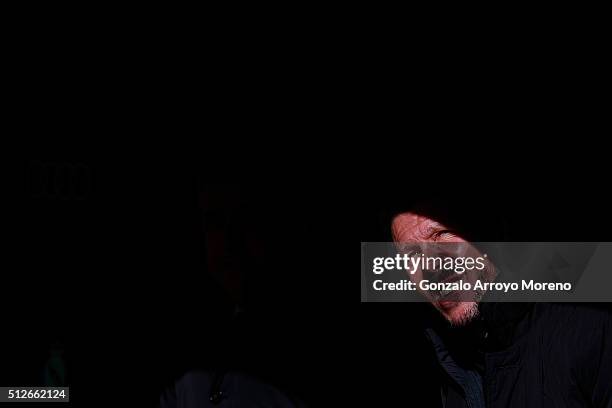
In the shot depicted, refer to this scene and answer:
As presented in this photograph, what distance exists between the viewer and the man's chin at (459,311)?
197 cm

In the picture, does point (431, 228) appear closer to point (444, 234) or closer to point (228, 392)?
point (444, 234)

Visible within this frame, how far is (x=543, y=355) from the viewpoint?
1743 millimetres

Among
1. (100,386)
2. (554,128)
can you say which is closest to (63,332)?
(100,386)

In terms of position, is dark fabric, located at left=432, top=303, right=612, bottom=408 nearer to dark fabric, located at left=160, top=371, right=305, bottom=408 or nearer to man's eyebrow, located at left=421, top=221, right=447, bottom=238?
man's eyebrow, located at left=421, top=221, right=447, bottom=238

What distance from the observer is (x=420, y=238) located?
6.99 ft

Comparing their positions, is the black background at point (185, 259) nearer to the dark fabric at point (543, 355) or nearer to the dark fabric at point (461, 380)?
the dark fabric at point (461, 380)

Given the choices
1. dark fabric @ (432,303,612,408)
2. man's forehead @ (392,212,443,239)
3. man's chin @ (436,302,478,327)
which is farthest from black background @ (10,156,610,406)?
dark fabric @ (432,303,612,408)

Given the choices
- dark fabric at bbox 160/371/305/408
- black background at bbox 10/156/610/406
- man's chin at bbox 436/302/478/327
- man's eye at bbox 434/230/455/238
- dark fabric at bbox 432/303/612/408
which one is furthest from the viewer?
black background at bbox 10/156/610/406

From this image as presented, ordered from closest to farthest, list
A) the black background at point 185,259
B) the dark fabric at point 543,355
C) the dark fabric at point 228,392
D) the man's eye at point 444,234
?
the dark fabric at point 543,355 < the dark fabric at point 228,392 < the man's eye at point 444,234 < the black background at point 185,259

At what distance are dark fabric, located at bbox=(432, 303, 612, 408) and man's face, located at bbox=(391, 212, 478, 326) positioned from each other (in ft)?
0.29

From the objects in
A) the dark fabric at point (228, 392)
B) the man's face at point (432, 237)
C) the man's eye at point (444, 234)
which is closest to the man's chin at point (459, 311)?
the man's face at point (432, 237)

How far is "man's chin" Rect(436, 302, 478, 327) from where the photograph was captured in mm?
1974

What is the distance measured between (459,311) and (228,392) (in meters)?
0.76

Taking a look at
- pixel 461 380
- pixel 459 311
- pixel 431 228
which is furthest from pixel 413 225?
pixel 461 380
